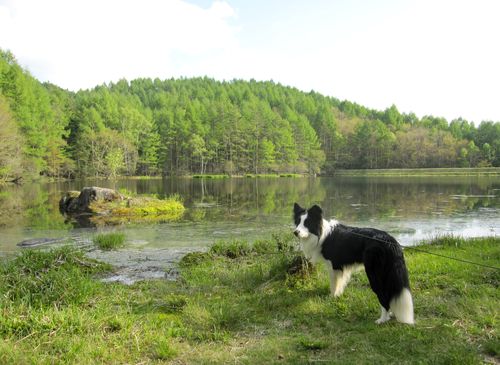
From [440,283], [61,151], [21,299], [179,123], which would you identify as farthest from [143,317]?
[179,123]

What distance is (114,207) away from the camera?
24.3m

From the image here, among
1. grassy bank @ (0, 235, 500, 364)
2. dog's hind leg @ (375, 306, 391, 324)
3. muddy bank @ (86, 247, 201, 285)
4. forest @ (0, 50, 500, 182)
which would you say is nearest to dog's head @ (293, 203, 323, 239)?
grassy bank @ (0, 235, 500, 364)

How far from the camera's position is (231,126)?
318 feet

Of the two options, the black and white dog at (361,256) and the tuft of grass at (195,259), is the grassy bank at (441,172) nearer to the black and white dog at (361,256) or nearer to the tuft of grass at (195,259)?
the tuft of grass at (195,259)

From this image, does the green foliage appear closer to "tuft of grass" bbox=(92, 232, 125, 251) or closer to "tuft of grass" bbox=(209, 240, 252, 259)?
"tuft of grass" bbox=(209, 240, 252, 259)

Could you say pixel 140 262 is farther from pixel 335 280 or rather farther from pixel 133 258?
pixel 335 280

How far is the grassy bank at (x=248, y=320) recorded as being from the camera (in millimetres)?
4496

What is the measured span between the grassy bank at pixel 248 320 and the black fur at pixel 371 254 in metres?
0.56

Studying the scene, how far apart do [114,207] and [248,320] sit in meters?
20.5

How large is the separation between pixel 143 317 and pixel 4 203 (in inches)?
1113

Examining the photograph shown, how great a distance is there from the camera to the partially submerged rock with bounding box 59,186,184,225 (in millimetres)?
22837

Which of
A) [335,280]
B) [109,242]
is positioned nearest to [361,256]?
[335,280]

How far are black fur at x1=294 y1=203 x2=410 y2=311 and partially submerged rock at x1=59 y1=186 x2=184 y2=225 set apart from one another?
53.5ft

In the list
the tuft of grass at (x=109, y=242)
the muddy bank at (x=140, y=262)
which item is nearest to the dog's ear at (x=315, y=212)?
the muddy bank at (x=140, y=262)
